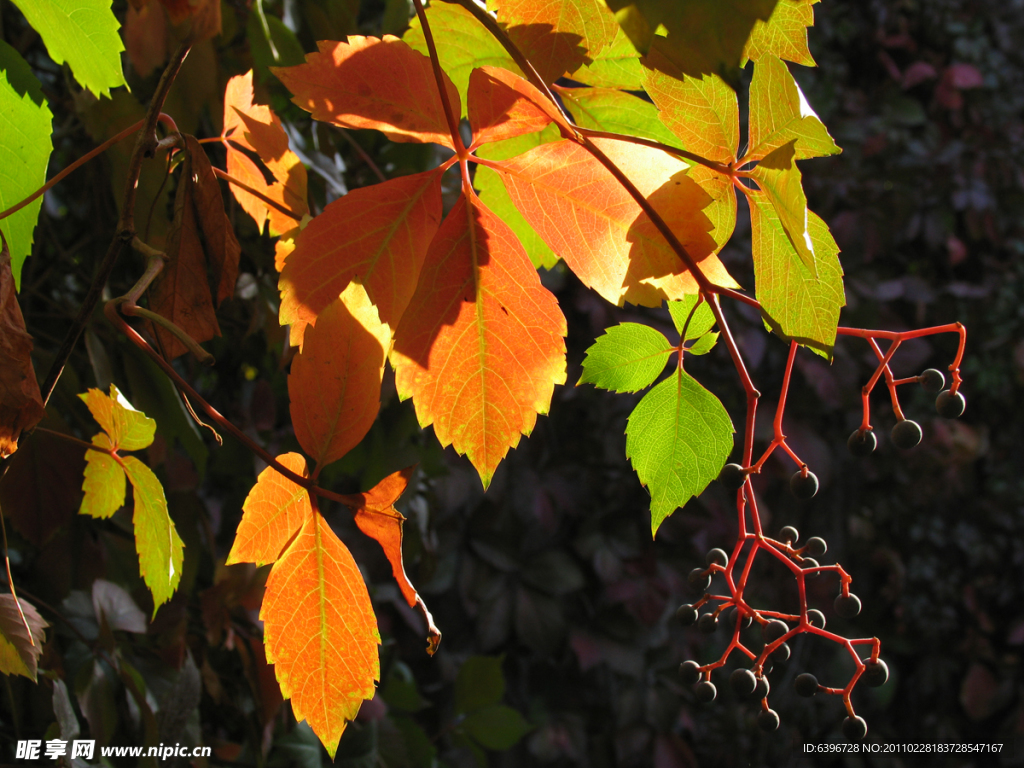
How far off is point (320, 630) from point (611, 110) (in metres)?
0.30

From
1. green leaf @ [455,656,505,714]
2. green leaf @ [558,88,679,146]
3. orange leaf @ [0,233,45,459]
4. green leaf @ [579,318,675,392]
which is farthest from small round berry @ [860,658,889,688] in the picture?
green leaf @ [455,656,505,714]

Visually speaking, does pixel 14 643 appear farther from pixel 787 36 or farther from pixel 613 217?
pixel 787 36

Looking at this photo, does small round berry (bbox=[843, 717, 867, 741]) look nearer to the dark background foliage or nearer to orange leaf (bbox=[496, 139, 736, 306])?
orange leaf (bbox=[496, 139, 736, 306])

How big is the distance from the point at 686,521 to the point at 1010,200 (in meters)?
1.50

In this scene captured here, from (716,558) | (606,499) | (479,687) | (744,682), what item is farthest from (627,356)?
(606,499)

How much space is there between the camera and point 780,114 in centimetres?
31

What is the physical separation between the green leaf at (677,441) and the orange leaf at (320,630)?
14cm

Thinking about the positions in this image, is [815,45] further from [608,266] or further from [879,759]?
[608,266]

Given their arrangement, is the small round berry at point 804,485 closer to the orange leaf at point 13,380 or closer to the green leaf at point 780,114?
the green leaf at point 780,114

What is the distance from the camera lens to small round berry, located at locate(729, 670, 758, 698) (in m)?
0.48

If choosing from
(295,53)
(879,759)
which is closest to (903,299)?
(879,759)

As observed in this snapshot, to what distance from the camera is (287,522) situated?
1.06 ft

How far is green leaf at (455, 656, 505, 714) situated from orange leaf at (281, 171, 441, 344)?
1.05 metres

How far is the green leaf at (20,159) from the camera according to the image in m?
0.36
